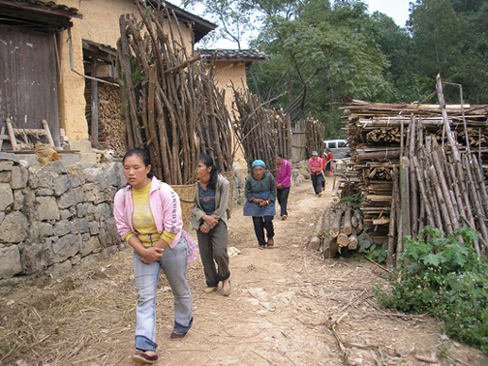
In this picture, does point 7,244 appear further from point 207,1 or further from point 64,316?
point 207,1

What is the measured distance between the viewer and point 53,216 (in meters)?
4.77

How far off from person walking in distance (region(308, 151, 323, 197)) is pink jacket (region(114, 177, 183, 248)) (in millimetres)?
9425

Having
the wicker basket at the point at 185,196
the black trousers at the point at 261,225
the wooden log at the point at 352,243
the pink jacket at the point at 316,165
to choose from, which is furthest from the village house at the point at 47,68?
the pink jacket at the point at 316,165

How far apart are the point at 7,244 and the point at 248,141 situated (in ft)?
23.5

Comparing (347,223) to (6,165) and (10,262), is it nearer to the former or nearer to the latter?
(10,262)

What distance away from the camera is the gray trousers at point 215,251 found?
14.2 ft

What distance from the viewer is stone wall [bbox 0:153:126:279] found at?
13.9 ft

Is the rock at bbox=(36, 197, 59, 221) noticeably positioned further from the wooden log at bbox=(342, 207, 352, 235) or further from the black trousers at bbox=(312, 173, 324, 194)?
the black trousers at bbox=(312, 173, 324, 194)

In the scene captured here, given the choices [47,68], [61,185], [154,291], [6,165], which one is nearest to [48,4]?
[47,68]

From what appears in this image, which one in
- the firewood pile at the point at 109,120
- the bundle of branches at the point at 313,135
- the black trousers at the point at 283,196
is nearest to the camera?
the black trousers at the point at 283,196

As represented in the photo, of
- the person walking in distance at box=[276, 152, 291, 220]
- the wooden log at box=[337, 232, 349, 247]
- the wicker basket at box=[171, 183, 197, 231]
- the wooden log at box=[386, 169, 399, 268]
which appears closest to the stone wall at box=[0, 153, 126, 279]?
the wicker basket at box=[171, 183, 197, 231]

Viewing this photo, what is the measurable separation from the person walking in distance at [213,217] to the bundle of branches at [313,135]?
1542 cm

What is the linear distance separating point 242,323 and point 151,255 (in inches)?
49.4

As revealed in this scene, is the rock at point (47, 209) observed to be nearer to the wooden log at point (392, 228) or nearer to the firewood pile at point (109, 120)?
the wooden log at point (392, 228)
